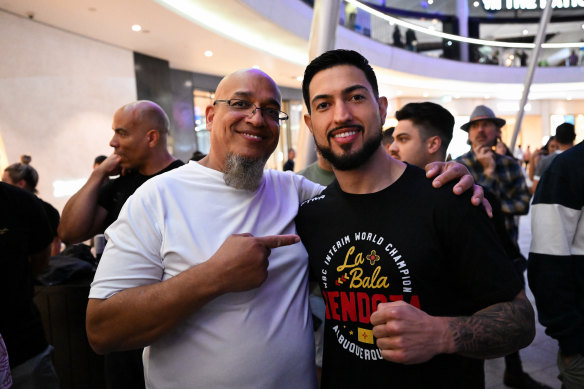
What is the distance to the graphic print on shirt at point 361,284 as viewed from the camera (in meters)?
1.26

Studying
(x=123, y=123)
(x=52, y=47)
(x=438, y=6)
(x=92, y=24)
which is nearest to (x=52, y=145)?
(x=52, y=47)

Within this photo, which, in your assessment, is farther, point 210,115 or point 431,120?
point 431,120

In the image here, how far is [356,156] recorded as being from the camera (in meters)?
1.38

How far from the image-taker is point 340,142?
1.40 meters

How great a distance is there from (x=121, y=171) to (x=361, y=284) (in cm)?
198

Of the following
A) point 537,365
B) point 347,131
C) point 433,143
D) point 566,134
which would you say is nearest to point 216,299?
point 347,131

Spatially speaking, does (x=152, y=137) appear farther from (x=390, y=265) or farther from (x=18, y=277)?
(x=390, y=265)

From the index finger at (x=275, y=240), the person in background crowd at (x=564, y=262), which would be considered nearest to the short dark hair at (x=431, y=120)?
the person in background crowd at (x=564, y=262)

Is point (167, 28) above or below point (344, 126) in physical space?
above

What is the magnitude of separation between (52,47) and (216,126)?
769 centimetres

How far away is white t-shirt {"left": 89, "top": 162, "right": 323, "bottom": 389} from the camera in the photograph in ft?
4.29

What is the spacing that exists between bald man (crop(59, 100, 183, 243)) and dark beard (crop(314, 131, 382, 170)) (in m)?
1.52

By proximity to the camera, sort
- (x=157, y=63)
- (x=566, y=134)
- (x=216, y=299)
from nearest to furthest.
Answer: (x=216, y=299)
(x=566, y=134)
(x=157, y=63)

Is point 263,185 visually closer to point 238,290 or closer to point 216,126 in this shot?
point 216,126
